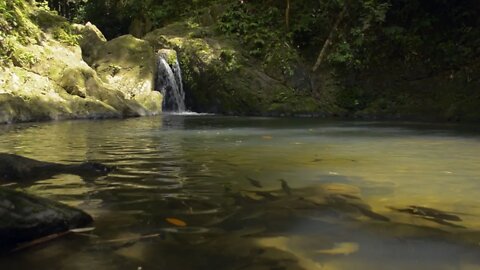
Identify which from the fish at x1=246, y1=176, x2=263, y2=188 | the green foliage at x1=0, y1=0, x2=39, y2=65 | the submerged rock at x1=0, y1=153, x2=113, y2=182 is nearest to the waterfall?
the green foliage at x1=0, y1=0, x2=39, y2=65

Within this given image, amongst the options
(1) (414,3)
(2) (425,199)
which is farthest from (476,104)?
(2) (425,199)

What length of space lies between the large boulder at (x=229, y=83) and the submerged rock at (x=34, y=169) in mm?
13926

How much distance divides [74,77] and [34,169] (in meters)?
12.3

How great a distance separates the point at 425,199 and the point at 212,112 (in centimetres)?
1630

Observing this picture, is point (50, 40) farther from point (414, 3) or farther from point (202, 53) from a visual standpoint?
point (414, 3)

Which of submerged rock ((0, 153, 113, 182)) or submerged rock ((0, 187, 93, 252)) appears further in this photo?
submerged rock ((0, 153, 113, 182))

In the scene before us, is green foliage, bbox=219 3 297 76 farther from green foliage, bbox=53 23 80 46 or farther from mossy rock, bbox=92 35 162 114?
green foliage, bbox=53 23 80 46

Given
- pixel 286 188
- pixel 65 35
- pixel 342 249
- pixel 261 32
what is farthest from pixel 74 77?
pixel 342 249

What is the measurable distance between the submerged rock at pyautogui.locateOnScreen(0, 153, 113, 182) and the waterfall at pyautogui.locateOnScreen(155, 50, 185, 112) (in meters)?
14.9

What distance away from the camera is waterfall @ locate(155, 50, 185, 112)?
21.0 metres

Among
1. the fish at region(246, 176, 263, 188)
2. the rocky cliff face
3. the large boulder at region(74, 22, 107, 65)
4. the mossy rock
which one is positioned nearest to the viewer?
the fish at region(246, 176, 263, 188)

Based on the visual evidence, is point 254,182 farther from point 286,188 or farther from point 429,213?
point 429,213

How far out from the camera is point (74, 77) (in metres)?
17.4

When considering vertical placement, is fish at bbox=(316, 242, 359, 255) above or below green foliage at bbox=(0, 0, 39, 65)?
below
